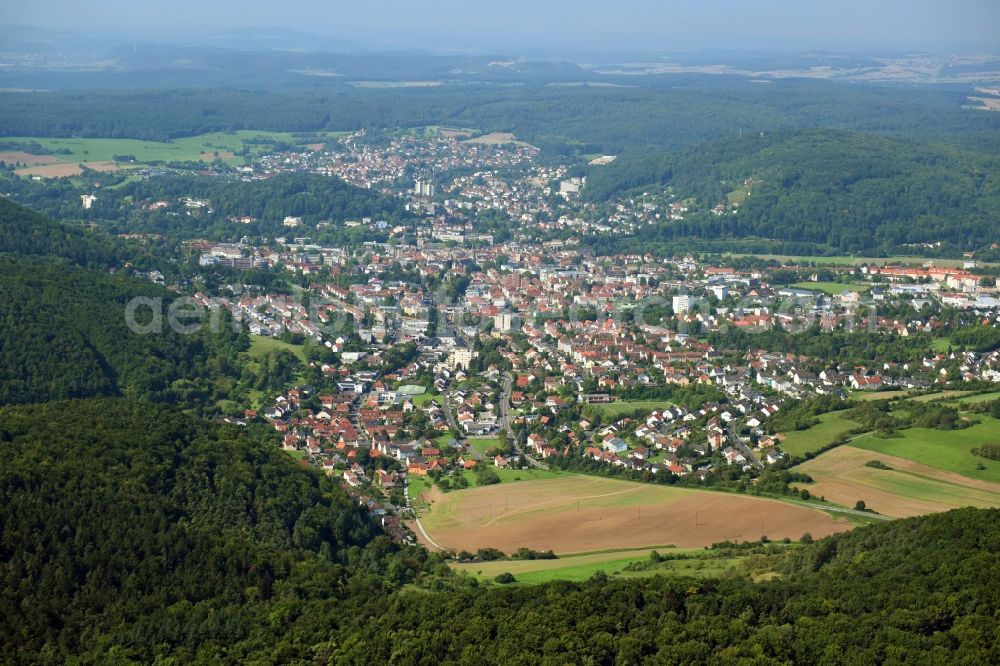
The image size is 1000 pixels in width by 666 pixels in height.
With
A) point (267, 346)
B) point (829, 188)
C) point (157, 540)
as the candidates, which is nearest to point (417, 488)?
point (157, 540)

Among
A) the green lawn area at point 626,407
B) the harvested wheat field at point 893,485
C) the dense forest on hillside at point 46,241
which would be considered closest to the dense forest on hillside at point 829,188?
the dense forest on hillside at point 46,241

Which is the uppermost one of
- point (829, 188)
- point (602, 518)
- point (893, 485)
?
point (829, 188)

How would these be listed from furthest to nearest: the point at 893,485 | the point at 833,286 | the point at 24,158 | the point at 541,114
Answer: the point at 541,114 → the point at 24,158 → the point at 833,286 → the point at 893,485

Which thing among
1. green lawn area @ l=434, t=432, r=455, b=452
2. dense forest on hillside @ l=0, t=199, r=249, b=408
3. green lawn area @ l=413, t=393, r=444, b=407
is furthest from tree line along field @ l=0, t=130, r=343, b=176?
green lawn area @ l=434, t=432, r=455, b=452

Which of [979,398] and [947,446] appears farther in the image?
[979,398]

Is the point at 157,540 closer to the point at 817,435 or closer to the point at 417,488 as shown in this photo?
the point at 417,488

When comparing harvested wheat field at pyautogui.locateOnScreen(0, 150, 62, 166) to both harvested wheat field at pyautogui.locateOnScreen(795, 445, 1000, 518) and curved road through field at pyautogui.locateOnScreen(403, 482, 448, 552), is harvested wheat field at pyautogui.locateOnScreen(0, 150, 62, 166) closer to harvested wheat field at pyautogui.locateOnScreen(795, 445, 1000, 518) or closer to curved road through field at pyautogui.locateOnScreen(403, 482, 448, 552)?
curved road through field at pyautogui.locateOnScreen(403, 482, 448, 552)
